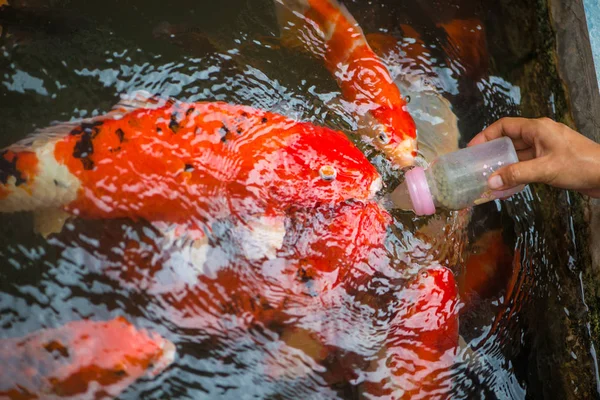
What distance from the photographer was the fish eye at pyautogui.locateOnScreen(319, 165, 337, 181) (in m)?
2.82

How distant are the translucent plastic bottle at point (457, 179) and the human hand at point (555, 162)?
0.45 ft

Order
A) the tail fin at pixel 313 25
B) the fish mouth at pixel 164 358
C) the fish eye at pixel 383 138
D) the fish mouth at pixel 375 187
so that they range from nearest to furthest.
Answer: the fish mouth at pixel 164 358
the fish mouth at pixel 375 187
the fish eye at pixel 383 138
the tail fin at pixel 313 25

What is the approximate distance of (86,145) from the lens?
8.92ft

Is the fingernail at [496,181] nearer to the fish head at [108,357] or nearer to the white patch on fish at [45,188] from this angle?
the fish head at [108,357]

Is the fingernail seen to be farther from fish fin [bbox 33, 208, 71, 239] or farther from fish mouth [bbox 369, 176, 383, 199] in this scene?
fish fin [bbox 33, 208, 71, 239]

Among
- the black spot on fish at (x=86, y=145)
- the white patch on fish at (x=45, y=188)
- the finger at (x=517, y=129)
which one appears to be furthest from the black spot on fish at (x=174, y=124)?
the finger at (x=517, y=129)

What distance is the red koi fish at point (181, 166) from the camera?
2.69 metres

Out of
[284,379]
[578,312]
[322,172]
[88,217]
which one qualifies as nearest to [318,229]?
[322,172]

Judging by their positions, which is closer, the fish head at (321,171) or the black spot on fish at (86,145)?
the black spot on fish at (86,145)

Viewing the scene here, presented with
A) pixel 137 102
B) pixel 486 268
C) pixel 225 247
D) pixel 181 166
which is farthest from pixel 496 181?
pixel 137 102

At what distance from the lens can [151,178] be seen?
275 centimetres

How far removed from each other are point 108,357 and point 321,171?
1.37 meters

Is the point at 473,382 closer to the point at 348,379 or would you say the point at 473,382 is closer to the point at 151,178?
the point at 348,379

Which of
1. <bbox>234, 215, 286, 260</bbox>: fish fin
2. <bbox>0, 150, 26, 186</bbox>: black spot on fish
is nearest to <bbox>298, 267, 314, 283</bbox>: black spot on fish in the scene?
<bbox>234, 215, 286, 260</bbox>: fish fin
